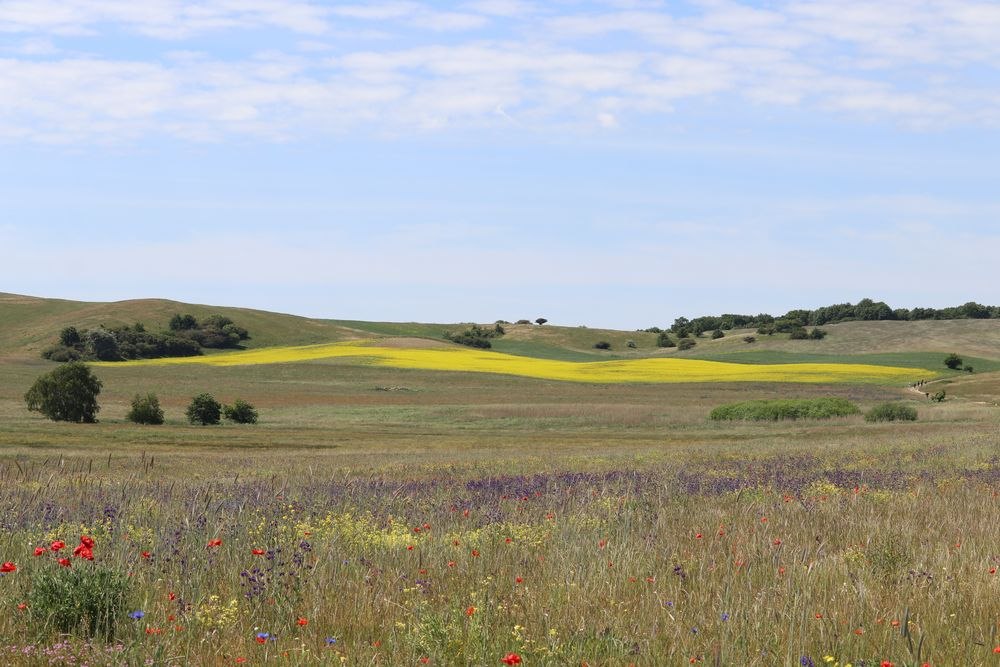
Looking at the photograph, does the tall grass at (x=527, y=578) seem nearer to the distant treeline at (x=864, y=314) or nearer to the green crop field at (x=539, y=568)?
the green crop field at (x=539, y=568)

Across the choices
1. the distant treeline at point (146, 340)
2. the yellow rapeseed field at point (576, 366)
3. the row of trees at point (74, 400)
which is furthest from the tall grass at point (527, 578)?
→ the distant treeline at point (146, 340)

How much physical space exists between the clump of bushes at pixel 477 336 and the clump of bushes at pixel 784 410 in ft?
261

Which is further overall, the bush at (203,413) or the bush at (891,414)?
the bush at (203,413)

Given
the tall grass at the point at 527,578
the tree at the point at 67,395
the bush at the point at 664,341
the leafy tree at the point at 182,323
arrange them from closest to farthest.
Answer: the tall grass at the point at 527,578 → the tree at the point at 67,395 → the leafy tree at the point at 182,323 → the bush at the point at 664,341

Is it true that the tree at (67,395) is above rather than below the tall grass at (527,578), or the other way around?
below

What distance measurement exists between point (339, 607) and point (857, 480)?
960 cm

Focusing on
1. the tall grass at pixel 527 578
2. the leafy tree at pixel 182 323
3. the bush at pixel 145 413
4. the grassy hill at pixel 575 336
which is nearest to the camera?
the tall grass at pixel 527 578

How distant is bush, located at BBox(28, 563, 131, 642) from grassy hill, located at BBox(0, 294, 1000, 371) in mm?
104435

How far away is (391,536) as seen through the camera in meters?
8.55

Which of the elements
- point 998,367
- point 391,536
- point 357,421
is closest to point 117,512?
point 391,536

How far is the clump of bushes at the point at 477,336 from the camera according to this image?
135125 mm

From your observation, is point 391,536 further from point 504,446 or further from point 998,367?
point 998,367

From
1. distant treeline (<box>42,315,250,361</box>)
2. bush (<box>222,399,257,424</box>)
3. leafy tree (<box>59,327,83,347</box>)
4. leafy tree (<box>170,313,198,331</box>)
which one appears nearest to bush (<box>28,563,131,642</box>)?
bush (<box>222,399,257,424</box>)

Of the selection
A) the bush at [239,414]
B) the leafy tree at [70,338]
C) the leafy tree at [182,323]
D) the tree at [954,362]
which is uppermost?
the leafy tree at [182,323]
